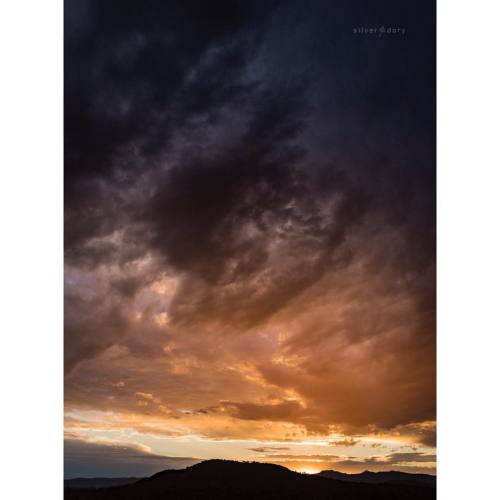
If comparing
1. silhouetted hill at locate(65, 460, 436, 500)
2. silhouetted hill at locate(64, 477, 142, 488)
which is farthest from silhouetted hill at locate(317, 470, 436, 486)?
silhouetted hill at locate(64, 477, 142, 488)

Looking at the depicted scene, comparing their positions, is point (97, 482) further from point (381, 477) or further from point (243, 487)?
point (381, 477)

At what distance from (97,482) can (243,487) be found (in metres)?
1.04

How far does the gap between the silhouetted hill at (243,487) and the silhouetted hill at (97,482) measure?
3cm

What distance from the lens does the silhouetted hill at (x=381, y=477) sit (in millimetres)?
4141

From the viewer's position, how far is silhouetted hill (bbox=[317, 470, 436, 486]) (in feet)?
13.6

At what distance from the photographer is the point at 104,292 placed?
424 cm

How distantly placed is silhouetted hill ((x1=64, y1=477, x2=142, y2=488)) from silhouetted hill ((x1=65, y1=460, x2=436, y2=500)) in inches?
1.2

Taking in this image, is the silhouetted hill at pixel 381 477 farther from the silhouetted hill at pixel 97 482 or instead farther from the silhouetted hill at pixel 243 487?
the silhouetted hill at pixel 97 482

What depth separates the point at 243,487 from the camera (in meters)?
4.14

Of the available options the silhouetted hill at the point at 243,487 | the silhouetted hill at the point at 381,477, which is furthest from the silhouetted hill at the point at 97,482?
the silhouetted hill at the point at 381,477

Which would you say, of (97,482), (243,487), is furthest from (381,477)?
(97,482)

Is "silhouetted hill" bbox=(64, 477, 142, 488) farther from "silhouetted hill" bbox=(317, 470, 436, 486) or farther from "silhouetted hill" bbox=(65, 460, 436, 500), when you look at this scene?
"silhouetted hill" bbox=(317, 470, 436, 486)

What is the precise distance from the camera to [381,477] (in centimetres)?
417
